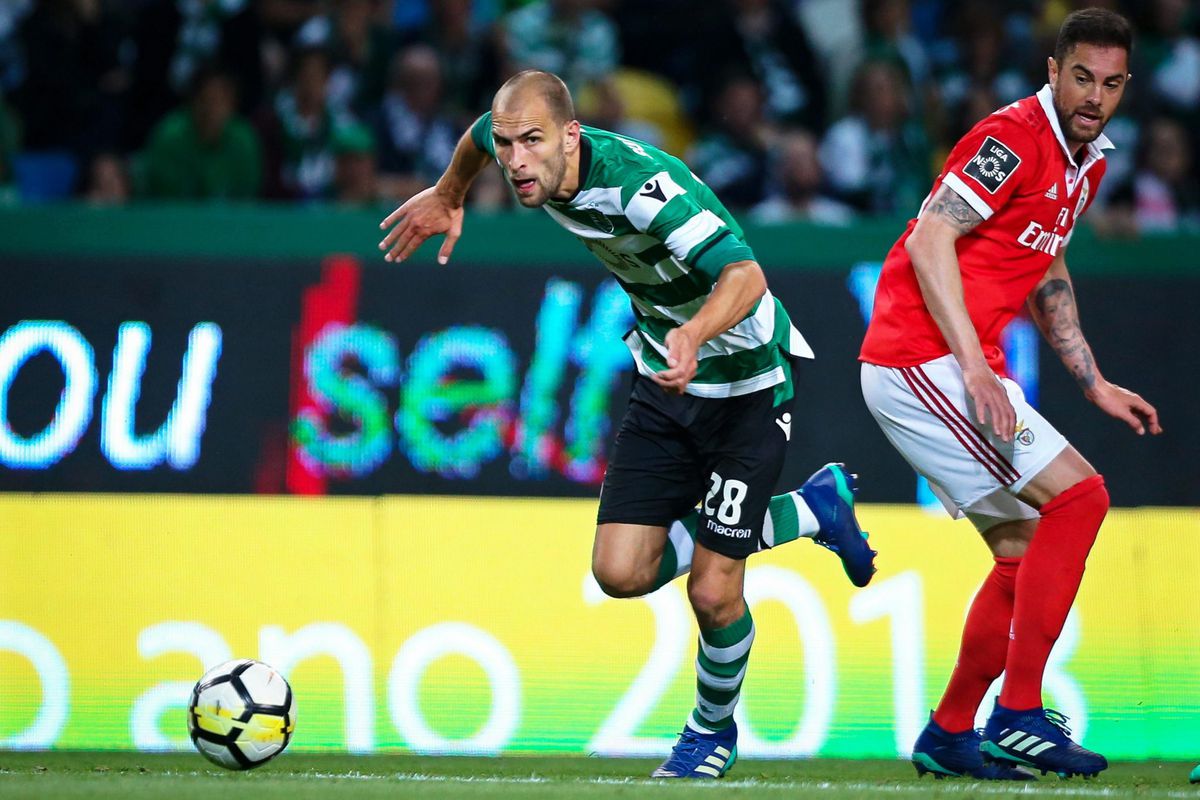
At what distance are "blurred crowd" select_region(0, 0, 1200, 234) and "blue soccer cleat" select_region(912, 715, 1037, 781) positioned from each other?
13.4 feet

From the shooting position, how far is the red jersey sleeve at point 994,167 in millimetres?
5074

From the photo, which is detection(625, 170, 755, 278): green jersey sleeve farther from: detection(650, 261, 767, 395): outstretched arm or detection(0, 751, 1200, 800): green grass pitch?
detection(0, 751, 1200, 800): green grass pitch

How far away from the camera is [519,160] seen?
497 centimetres

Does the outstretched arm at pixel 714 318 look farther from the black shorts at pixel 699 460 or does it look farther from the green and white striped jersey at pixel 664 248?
the black shorts at pixel 699 460

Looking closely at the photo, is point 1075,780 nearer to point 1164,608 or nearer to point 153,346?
point 1164,608

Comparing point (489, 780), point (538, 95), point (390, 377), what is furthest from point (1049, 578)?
point (390, 377)

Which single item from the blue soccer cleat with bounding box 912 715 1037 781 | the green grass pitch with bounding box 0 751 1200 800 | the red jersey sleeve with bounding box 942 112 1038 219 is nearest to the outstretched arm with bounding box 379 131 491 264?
the red jersey sleeve with bounding box 942 112 1038 219

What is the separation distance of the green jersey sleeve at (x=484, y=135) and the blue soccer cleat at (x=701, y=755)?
74.5 inches

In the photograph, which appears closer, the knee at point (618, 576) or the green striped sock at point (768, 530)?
the knee at point (618, 576)

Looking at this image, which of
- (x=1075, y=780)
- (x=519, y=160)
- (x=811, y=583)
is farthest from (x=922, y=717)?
(x=519, y=160)

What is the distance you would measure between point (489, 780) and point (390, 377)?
3619mm

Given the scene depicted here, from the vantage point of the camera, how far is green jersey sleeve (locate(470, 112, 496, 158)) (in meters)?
5.53

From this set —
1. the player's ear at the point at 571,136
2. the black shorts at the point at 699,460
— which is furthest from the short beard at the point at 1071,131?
the player's ear at the point at 571,136

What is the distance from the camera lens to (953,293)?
5031 millimetres
